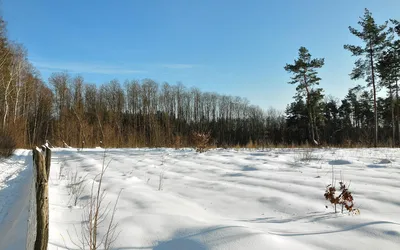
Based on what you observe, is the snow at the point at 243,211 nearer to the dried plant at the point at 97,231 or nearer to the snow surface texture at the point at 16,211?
the dried plant at the point at 97,231

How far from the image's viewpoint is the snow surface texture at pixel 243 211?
1984mm

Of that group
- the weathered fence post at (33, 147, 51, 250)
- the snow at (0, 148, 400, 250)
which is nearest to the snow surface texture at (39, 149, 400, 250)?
the snow at (0, 148, 400, 250)

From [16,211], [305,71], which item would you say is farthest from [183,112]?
[16,211]

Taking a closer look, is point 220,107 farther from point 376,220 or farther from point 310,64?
point 376,220

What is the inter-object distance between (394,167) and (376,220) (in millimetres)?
3376

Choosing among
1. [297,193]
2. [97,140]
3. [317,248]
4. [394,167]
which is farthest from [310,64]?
[317,248]

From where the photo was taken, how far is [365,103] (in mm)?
37625

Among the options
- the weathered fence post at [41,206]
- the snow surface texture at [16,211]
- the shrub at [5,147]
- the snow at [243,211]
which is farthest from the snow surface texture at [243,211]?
the shrub at [5,147]

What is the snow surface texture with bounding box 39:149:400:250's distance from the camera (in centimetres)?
198

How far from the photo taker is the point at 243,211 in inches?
114

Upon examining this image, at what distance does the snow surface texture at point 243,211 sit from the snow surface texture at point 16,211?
0.22 meters

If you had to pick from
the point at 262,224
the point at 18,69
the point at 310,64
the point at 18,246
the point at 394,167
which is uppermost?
the point at 310,64

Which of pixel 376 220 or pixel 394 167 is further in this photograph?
pixel 394 167

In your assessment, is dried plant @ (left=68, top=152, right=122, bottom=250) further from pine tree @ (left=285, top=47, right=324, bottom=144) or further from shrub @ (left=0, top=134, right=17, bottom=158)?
pine tree @ (left=285, top=47, right=324, bottom=144)
